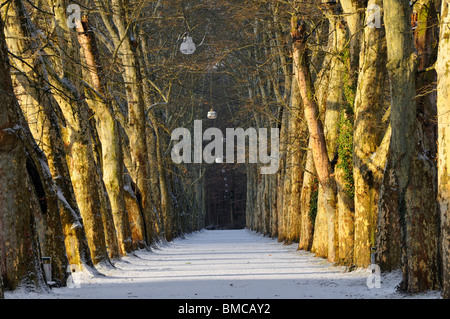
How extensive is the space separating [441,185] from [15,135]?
645 cm

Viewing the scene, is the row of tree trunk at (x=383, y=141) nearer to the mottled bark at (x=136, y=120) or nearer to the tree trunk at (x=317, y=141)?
the tree trunk at (x=317, y=141)

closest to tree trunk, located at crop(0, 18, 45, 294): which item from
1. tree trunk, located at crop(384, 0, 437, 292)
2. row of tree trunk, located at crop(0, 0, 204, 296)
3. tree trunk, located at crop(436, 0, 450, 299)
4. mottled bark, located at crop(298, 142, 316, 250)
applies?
row of tree trunk, located at crop(0, 0, 204, 296)

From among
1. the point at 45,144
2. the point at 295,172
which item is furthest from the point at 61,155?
the point at 295,172

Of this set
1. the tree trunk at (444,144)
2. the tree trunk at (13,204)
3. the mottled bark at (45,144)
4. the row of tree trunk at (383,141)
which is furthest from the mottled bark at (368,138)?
the tree trunk at (13,204)

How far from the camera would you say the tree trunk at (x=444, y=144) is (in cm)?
878

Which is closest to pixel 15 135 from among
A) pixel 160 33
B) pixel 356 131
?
pixel 356 131

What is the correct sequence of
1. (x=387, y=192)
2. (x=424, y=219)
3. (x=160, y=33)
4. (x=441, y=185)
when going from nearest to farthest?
1. (x=441, y=185)
2. (x=424, y=219)
3. (x=387, y=192)
4. (x=160, y=33)

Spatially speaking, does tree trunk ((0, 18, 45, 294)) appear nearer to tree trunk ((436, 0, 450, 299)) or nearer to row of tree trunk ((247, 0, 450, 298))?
row of tree trunk ((247, 0, 450, 298))

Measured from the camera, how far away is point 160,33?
3544cm

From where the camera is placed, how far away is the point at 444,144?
8914 mm

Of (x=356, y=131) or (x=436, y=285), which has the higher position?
(x=356, y=131)

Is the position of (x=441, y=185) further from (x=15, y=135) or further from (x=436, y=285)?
(x=15, y=135)

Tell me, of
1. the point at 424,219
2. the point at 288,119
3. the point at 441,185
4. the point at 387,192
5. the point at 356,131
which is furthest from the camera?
the point at 288,119

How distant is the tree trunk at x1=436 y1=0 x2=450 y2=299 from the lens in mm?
8781
